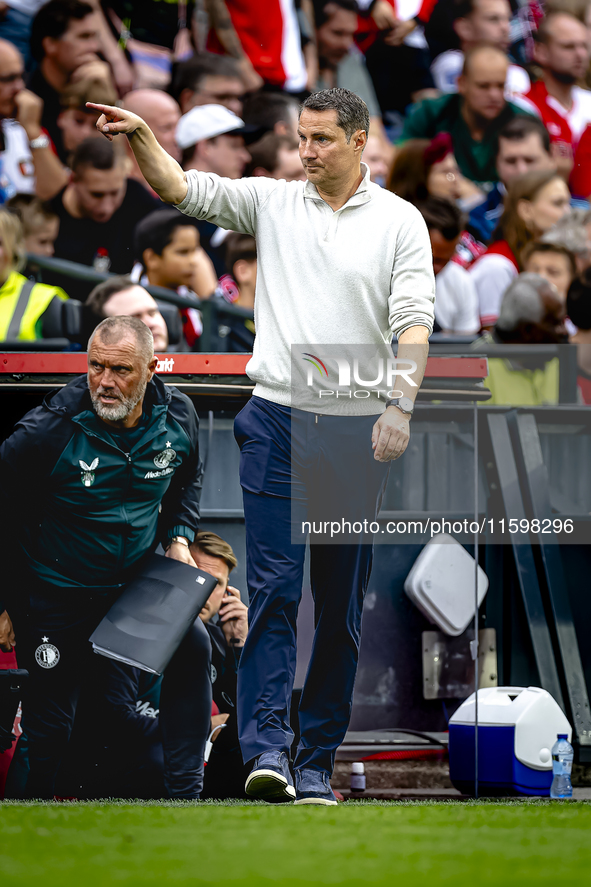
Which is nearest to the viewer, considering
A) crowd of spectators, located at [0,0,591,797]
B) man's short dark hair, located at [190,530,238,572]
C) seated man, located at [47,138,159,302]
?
man's short dark hair, located at [190,530,238,572]

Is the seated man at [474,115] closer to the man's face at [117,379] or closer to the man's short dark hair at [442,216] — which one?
the man's short dark hair at [442,216]

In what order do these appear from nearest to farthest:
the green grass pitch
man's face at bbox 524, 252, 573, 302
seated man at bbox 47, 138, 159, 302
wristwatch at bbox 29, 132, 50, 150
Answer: the green grass pitch < seated man at bbox 47, 138, 159, 302 < wristwatch at bbox 29, 132, 50, 150 < man's face at bbox 524, 252, 573, 302

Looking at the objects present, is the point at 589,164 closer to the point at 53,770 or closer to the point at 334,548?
the point at 334,548

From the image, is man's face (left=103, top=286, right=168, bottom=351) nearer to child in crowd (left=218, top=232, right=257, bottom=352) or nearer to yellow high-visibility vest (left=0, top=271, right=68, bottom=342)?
yellow high-visibility vest (left=0, top=271, right=68, bottom=342)

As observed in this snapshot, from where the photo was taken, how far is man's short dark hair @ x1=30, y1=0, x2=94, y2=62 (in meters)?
7.36

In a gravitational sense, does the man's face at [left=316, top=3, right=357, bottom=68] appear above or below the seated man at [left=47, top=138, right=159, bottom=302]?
above

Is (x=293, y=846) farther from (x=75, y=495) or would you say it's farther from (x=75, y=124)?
(x=75, y=124)

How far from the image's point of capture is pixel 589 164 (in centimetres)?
878

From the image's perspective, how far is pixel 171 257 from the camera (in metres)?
6.84

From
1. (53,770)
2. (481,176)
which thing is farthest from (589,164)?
(53,770)

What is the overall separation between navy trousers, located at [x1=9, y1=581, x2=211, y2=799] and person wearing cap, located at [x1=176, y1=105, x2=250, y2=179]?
166 inches

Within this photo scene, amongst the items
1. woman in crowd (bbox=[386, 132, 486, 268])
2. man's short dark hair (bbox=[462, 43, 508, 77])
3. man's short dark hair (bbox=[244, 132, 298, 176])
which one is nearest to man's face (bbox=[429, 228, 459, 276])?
woman in crowd (bbox=[386, 132, 486, 268])

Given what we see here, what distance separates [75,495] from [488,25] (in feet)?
20.9

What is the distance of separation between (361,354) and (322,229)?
0.40 metres
